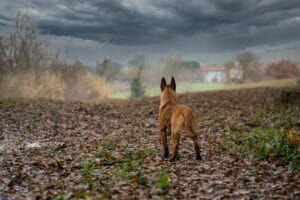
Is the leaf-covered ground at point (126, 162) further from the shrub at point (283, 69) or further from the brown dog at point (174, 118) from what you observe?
the shrub at point (283, 69)

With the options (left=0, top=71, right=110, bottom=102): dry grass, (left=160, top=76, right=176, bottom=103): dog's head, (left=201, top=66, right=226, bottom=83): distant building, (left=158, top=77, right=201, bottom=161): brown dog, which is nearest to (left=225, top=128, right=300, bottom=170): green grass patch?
(left=158, top=77, right=201, bottom=161): brown dog

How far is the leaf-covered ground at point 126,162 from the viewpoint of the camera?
5.31m

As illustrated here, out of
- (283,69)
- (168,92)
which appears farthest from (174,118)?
(283,69)

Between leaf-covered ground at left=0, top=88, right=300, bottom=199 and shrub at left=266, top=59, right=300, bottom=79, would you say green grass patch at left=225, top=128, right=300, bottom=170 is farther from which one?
shrub at left=266, top=59, right=300, bottom=79

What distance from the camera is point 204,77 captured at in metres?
52.8

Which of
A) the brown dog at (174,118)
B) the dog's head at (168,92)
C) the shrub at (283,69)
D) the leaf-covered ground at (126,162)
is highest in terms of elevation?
the shrub at (283,69)

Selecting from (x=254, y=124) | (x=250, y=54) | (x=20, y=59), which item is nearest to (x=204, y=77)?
(x=250, y=54)

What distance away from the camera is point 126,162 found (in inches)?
287

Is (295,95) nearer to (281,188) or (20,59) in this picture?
A: (281,188)

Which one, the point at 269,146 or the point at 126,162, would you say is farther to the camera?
the point at 269,146

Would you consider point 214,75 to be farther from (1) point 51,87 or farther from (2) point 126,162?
(2) point 126,162

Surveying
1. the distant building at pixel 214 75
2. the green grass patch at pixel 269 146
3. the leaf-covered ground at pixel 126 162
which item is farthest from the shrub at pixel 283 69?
the green grass patch at pixel 269 146

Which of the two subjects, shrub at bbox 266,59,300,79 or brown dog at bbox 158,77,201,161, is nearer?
brown dog at bbox 158,77,201,161

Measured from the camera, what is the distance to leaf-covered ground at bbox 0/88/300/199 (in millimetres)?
5309
